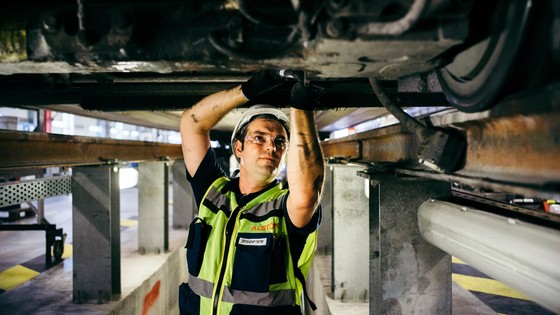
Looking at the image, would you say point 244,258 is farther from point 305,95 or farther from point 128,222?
point 128,222

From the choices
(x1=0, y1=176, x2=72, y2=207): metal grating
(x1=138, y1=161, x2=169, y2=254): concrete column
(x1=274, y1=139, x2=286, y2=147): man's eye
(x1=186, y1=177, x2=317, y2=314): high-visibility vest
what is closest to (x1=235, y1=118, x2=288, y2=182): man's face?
(x1=274, y1=139, x2=286, y2=147): man's eye

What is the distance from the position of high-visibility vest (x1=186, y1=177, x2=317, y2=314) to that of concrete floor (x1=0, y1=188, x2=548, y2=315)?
2149 mm

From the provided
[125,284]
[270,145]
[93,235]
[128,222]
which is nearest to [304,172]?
[270,145]

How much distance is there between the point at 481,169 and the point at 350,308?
11.1 feet

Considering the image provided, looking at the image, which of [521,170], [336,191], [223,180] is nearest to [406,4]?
[521,170]

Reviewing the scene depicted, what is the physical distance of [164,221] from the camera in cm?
616

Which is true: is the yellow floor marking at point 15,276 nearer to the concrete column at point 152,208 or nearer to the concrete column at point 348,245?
the concrete column at point 152,208

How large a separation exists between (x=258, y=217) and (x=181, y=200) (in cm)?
637

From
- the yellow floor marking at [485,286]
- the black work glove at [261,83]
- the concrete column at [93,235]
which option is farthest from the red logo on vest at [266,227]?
the yellow floor marking at [485,286]

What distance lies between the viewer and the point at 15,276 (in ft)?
17.7

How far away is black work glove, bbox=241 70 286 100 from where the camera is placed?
1687 millimetres

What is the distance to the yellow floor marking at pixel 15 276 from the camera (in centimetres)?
504

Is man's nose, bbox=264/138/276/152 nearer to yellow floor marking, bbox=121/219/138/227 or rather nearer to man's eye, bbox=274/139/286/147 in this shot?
man's eye, bbox=274/139/286/147

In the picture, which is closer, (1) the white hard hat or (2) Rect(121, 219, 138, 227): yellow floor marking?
(1) the white hard hat
